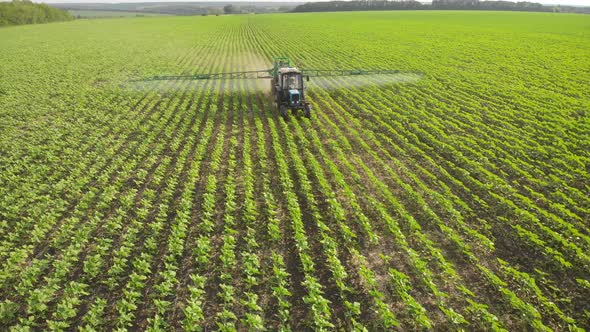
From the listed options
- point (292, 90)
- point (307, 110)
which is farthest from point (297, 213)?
point (292, 90)

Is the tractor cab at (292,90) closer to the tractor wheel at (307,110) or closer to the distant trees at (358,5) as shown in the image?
the tractor wheel at (307,110)

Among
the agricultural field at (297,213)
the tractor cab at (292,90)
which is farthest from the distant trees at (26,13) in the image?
the tractor cab at (292,90)

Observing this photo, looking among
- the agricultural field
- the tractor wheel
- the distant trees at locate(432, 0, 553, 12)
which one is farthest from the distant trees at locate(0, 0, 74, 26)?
the distant trees at locate(432, 0, 553, 12)

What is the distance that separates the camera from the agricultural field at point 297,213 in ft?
22.1

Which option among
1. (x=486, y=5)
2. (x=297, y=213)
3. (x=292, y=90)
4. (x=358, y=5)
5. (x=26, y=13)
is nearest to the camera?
(x=297, y=213)

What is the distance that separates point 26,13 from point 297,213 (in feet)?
422

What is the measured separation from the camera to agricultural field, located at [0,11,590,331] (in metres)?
6.73

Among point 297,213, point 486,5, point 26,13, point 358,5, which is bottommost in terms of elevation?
point 297,213

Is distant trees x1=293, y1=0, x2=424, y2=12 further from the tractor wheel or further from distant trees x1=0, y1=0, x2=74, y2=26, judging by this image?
the tractor wheel

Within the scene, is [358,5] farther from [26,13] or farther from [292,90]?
[292,90]

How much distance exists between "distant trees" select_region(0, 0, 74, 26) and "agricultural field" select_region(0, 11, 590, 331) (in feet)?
337

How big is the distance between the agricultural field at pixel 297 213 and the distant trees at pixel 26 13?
102679mm

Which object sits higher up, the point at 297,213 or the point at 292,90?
the point at 292,90

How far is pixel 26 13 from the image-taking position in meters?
99.7
